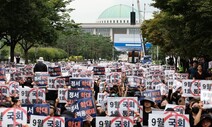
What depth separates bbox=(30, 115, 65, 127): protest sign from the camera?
9531 millimetres

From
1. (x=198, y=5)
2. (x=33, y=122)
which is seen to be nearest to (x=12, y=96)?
(x=33, y=122)

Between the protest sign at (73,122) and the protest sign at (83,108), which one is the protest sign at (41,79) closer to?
the protest sign at (83,108)

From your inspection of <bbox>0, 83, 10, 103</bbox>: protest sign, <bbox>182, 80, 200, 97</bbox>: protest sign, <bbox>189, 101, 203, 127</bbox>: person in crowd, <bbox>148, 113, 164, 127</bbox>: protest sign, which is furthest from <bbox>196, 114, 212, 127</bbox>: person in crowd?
<bbox>0, 83, 10, 103</bbox>: protest sign

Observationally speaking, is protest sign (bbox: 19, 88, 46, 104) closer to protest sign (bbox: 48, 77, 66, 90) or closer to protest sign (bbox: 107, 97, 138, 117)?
protest sign (bbox: 107, 97, 138, 117)

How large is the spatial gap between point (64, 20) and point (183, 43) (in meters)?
28.2

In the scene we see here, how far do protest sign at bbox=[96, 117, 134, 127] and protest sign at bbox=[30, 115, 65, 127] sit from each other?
647 millimetres

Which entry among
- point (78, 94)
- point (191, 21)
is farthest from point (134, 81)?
point (78, 94)

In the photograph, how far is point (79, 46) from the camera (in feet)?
390

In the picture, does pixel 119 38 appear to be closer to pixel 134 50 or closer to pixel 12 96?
pixel 134 50

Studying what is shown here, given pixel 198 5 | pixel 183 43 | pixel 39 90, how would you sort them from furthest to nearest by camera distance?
pixel 183 43 < pixel 198 5 < pixel 39 90

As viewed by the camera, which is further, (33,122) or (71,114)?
(71,114)

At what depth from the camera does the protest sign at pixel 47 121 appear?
375 inches

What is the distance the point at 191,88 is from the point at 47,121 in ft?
19.2

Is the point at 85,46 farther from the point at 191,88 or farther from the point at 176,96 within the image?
the point at 191,88
